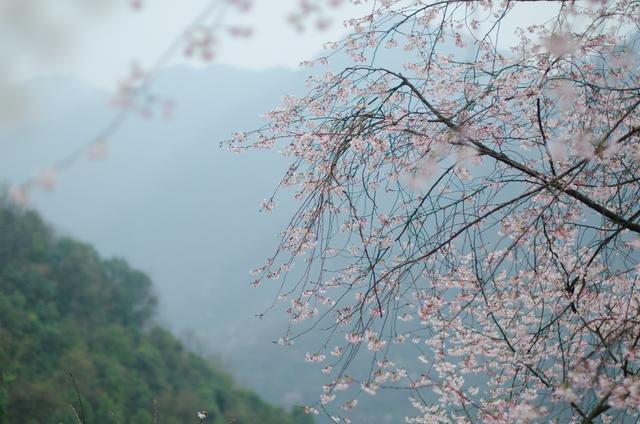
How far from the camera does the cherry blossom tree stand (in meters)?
2.87

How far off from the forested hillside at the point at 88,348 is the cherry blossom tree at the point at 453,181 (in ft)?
48.1

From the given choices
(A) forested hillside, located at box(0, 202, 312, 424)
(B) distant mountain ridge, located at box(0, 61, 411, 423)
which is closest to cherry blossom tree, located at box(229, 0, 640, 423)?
(A) forested hillside, located at box(0, 202, 312, 424)

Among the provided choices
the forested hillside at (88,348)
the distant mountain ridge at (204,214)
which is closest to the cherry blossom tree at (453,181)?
the forested hillside at (88,348)

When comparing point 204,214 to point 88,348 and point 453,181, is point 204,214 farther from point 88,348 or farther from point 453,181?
point 453,181

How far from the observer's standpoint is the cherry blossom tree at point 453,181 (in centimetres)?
287

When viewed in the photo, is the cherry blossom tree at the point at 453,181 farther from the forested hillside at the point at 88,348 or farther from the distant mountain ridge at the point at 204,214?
the distant mountain ridge at the point at 204,214

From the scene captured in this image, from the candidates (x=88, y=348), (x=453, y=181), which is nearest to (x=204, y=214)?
(x=88, y=348)

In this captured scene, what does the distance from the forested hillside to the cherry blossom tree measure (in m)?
14.6

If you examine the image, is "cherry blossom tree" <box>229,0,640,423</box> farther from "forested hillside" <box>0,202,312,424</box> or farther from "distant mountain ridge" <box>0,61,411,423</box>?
"distant mountain ridge" <box>0,61,411,423</box>

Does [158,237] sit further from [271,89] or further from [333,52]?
[333,52]

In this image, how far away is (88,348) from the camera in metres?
24.4

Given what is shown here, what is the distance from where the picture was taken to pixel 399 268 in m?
2.91

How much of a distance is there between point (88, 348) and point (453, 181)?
2391 centimetres

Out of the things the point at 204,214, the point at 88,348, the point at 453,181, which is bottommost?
the point at 453,181
